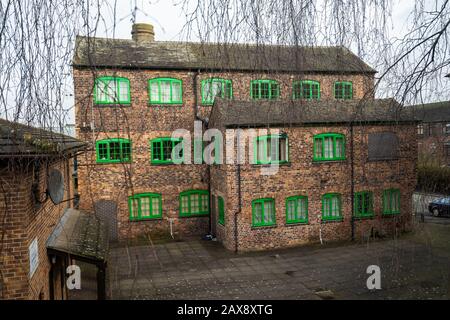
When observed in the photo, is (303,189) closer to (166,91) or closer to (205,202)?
(205,202)

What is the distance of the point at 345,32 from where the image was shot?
110 inches

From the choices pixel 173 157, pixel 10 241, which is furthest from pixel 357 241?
pixel 10 241

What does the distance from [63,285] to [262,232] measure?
847 centimetres

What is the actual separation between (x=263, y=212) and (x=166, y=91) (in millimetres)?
7885

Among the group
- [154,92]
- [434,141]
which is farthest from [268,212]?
[434,141]

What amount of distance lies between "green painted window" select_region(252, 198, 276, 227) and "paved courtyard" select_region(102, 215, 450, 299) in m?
1.26

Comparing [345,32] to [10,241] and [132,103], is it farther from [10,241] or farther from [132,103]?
[132,103]

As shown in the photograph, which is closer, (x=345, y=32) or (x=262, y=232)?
(x=345, y=32)

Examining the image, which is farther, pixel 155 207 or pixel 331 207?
pixel 155 207

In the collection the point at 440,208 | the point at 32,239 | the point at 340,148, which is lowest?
the point at 440,208

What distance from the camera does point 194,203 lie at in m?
18.3

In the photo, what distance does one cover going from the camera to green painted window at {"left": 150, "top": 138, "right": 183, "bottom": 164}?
58.1ft

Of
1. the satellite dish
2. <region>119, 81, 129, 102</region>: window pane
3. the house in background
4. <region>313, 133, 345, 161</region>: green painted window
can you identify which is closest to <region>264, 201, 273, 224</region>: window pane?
<region>313, 133, 345, 161</region>: green painted window

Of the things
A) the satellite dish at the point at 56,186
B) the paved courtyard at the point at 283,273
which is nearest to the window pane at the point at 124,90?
the paved courtyard at the point at 283,273
